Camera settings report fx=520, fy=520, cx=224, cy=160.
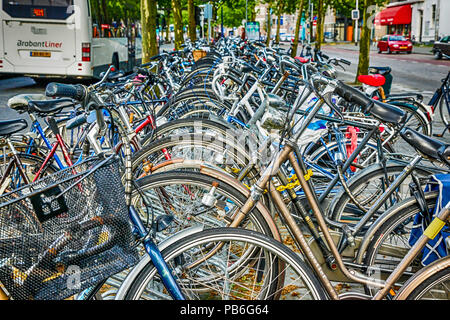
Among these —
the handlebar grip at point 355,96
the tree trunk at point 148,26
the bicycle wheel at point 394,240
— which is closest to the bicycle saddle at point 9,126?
the handlebar grip at point 355,96

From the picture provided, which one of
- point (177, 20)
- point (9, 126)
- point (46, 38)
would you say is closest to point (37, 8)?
point (46, 38)

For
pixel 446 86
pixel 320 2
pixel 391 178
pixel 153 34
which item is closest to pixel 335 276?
pixel 391 178

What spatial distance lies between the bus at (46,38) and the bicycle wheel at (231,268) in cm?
1191

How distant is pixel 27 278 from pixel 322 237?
1520 mm

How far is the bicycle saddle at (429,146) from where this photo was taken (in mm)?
2369

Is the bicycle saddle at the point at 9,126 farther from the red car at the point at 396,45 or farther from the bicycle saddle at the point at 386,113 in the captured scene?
the red car at the point at 396,45

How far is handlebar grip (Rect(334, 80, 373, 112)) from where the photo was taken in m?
2.64

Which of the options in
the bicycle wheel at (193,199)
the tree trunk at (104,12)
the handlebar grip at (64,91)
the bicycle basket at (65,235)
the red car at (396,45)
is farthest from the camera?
the red car at (396,45)

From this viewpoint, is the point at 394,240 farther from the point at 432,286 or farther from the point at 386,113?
the point at 432,286

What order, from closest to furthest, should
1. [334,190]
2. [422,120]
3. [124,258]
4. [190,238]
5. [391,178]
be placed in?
[124,258], [190,238], [391,178], [334,190], [422,120]

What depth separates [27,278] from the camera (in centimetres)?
169

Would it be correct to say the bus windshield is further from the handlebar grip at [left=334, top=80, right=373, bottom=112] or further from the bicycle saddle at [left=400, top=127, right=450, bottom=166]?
the bicycle saddle at [left=400, top=127, right=450, bottom=166]

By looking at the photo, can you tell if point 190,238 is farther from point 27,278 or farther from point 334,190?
point 334,190

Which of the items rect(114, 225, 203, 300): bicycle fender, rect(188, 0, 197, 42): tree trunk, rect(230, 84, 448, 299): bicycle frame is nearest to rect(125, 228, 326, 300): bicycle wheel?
rect(114, 225, 203, 300): bicycle fender
